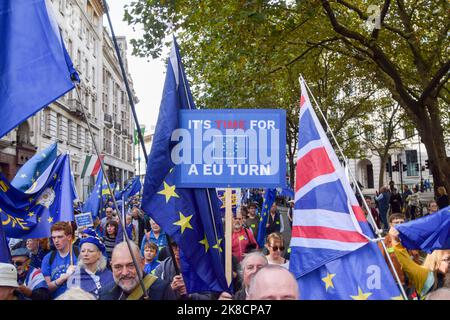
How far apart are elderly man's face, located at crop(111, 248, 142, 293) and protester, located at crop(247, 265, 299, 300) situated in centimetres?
122

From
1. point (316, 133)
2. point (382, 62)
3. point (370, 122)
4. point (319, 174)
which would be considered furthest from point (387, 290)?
point (370, 122)

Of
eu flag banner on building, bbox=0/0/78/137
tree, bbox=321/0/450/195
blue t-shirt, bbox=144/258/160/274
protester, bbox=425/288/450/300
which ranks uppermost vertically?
tree, bbox=321/0/450/195

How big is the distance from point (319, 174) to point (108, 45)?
168ft

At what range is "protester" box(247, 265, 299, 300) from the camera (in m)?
2.69

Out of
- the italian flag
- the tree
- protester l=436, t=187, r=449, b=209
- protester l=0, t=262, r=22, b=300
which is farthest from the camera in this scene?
the italian flag

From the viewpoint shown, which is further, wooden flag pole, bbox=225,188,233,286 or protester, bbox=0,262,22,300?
wooden flag pole, bbox=225,188,233,286

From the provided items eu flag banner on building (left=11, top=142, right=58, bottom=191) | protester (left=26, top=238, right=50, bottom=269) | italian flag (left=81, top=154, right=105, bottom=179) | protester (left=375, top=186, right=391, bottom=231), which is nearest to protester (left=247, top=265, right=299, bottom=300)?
protester (left=26, top=238, right=50, bottom=269)

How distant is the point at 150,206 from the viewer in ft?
12.3

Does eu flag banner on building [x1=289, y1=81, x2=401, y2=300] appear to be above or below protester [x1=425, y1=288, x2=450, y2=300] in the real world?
above

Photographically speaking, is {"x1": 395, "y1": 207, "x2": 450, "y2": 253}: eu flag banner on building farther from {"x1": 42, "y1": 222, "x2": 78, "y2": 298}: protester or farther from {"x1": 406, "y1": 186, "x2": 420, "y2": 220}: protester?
{"x1": 406, "y1": 186, "x2": 420, "y2": 220}: protester

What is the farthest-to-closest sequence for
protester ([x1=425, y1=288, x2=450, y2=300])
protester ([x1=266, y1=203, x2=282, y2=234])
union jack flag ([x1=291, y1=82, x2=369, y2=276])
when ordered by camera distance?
protester ([x1=266, y1=203, x2=282, y2=234]) < union jack flag ([x1=291, y1=82, x2=369, y2=276]) < protester ([x1=425, y1=288, x2=450, y2=300])

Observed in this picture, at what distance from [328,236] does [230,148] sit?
1119mm

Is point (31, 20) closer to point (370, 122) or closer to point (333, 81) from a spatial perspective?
point (333, 81)

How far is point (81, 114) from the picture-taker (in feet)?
118
